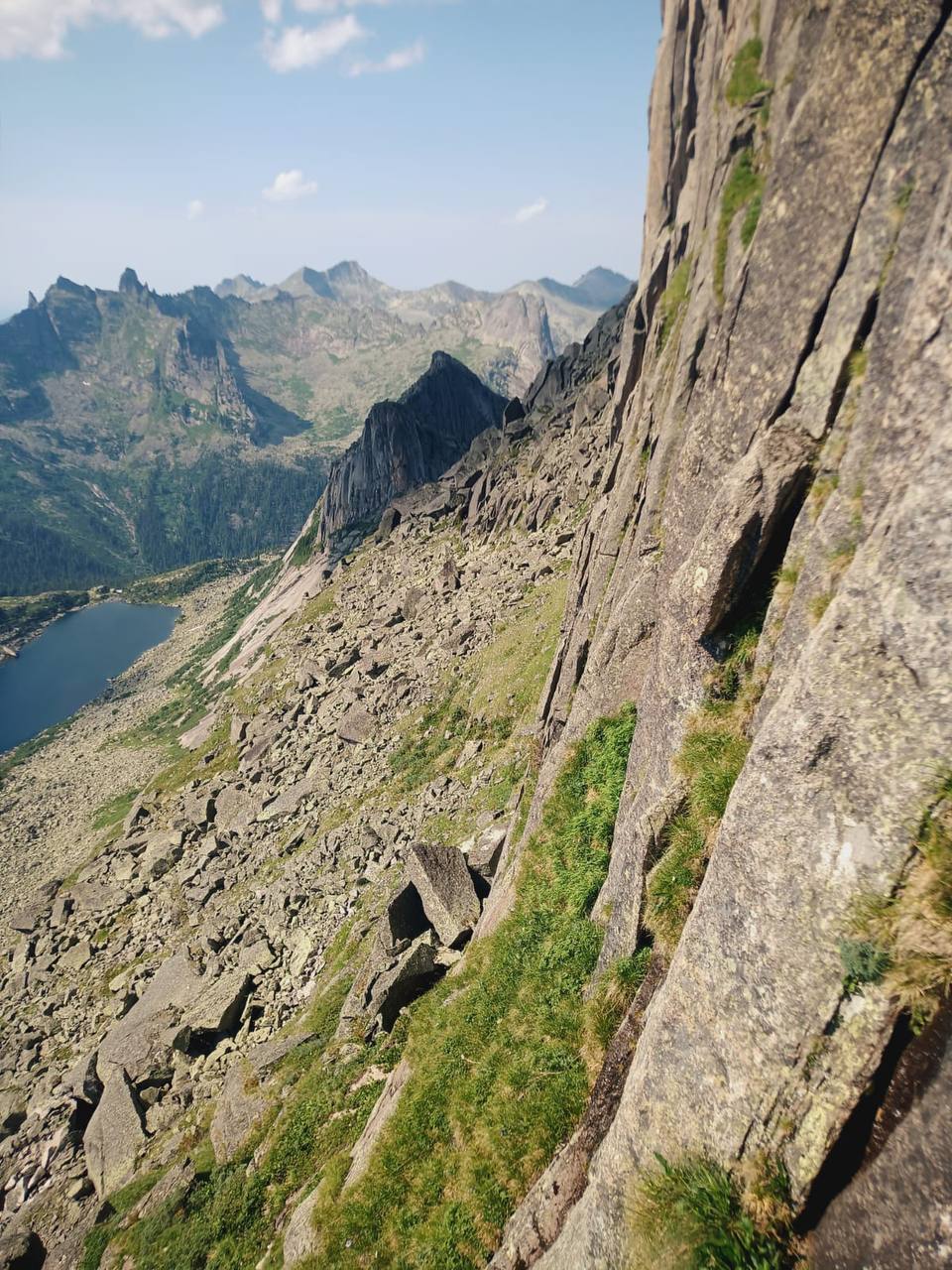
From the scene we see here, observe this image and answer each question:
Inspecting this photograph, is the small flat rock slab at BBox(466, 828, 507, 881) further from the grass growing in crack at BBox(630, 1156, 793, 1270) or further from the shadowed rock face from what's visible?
the shadowed rock face

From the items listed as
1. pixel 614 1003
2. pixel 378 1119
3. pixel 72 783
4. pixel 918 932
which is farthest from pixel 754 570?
pixel 72 783

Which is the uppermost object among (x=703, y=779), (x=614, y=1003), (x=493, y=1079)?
(x=703, y=779)

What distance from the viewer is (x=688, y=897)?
34.4ft

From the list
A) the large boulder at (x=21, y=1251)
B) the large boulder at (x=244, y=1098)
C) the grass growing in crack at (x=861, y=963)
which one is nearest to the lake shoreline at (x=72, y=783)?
the large boulder at (x=21, y=1251)

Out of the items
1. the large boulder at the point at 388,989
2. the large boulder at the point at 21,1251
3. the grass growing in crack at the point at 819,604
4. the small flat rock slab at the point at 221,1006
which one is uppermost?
the grass growing in crack at the point at 819,604

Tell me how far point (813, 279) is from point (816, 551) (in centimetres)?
630

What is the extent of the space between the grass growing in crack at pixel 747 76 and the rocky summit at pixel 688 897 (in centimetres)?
21

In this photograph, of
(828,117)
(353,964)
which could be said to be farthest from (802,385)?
(353,964)

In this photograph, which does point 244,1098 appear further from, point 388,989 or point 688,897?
point 688,897

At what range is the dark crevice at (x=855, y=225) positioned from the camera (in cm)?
A: 1000

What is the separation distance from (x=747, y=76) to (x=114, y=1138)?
45443mm

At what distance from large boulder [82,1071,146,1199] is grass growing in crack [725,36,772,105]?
1683 inches

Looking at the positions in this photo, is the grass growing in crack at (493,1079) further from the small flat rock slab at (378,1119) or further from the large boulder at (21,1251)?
the large boulder at (21,1251)

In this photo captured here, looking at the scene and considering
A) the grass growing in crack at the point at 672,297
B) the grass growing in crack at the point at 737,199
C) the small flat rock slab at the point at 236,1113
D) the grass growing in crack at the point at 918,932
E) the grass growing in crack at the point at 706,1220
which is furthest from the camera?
the grass growing in crack at the point at 672,297
